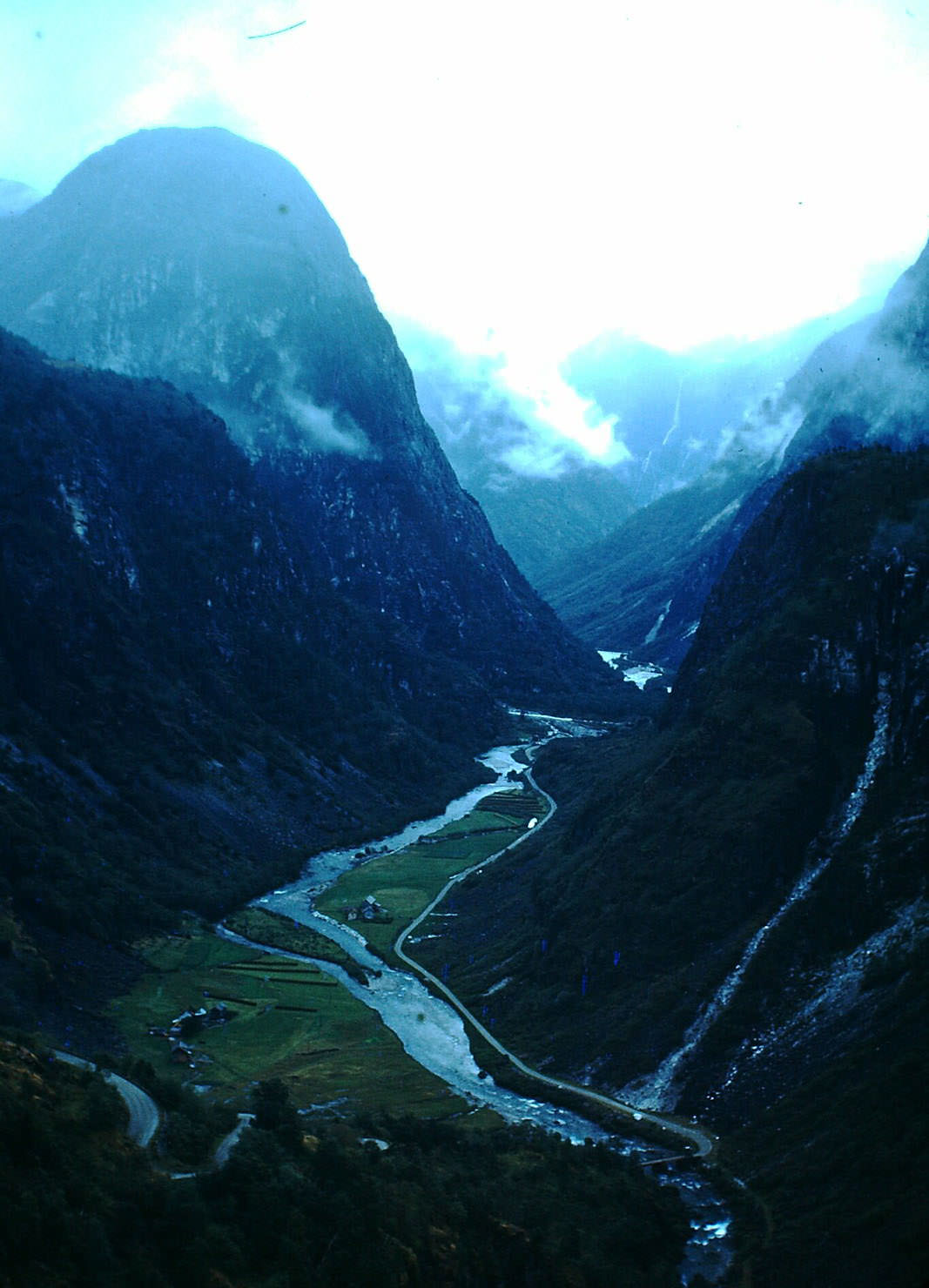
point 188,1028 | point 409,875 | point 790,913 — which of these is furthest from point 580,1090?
point 409,875

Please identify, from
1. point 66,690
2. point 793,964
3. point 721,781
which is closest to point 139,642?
point 66,690

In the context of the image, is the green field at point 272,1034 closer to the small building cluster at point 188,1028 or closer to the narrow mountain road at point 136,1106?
the small building cluster at point 188,1028

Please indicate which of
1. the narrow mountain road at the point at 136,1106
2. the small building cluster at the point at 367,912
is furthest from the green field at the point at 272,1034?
the small building cluster at the point at 367,912

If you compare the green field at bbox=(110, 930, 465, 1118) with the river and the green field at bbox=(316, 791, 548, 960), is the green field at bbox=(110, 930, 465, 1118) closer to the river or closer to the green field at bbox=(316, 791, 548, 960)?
the river

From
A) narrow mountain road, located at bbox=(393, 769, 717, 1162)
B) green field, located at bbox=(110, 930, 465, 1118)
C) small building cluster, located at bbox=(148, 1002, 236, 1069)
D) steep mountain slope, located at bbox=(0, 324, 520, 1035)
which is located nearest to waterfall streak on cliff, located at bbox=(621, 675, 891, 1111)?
narrow mountain road, located at bbox=(393, 769, 717, 1162)

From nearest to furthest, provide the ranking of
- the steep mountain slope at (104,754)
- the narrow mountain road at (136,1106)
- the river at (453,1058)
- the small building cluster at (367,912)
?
1. the narrow mountain road at (136,1106)
2. the river at (453,1058)
3. the steep mountain slope at (104,754)
4. the small building cluster at (367,912)

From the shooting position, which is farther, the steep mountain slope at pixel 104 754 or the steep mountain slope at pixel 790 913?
the steep mountain slope at pixel 104 754
